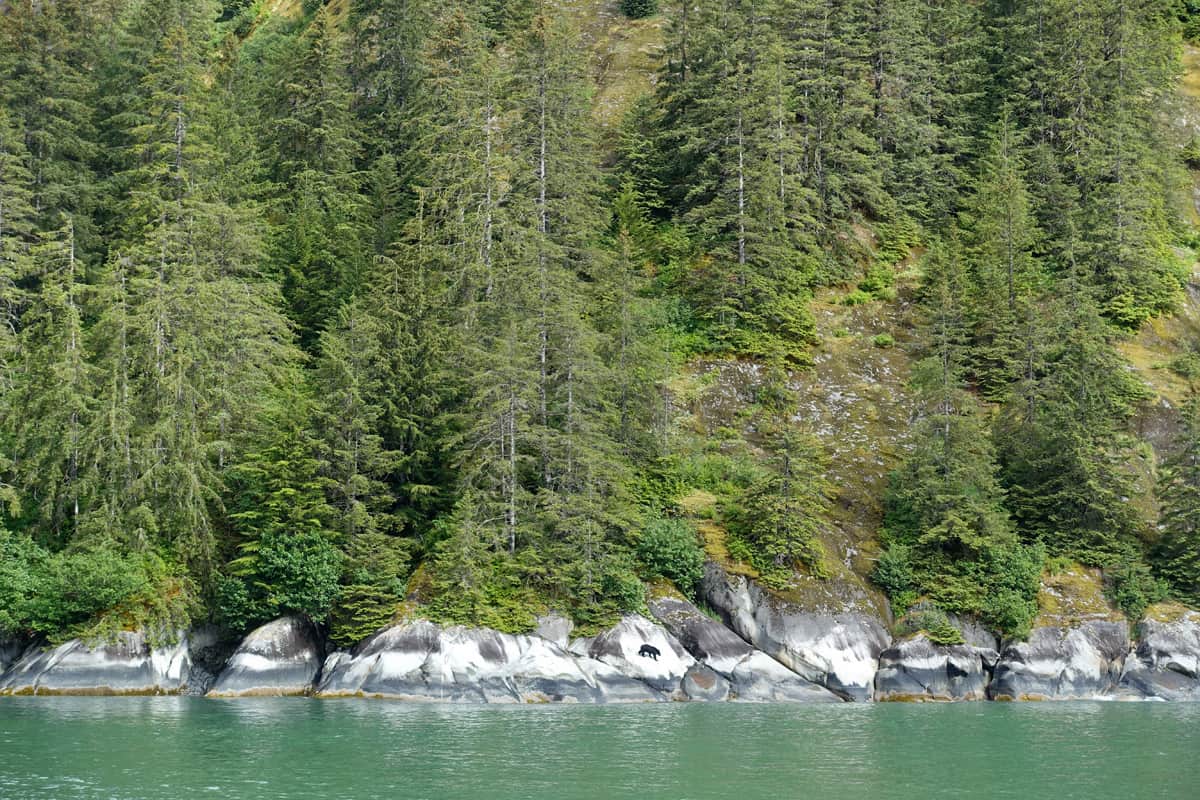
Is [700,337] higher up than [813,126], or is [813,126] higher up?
[813,126]

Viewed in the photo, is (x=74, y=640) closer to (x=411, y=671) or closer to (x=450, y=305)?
(x=411, y=671)

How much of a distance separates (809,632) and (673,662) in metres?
5.57

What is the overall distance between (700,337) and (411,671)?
25256 millimetres

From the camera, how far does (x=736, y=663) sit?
42156mm

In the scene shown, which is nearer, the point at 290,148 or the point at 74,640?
the point at 74,640

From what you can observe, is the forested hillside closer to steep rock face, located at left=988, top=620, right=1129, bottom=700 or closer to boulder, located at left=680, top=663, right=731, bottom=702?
steep rock face, located at left=988, top=620, right=1129, bottom=700

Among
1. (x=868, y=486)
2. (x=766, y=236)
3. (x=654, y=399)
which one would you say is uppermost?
(x=766, y=236)

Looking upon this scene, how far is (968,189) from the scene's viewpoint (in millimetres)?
70812

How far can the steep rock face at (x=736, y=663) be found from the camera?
4166 cm

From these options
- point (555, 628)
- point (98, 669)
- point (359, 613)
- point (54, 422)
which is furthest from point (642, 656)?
point (54, 422)

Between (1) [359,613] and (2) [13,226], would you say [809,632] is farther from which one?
(2) [13,226]

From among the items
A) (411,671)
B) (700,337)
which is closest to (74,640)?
(411,671)

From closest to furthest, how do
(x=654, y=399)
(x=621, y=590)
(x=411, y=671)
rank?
1. (x=411, y=671)
2. (x=621, y=590)
3. (x=654, y=399)

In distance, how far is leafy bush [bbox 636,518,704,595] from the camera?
44.7 metres
